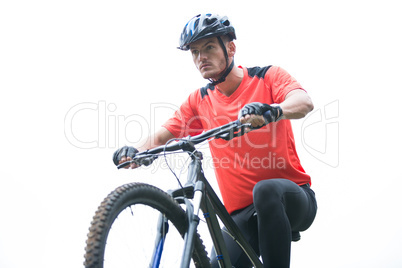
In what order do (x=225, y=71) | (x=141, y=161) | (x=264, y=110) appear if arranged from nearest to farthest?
(x=264, y=110)
(x=141, y=161)
(x=225, y=71)

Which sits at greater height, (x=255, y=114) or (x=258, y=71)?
(x=258, y=71)

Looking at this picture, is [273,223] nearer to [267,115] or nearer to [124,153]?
[267,115]

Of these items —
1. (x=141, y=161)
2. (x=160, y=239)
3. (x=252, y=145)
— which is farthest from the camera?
(x=252, y=145)

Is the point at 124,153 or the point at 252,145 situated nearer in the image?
the point at 124,153

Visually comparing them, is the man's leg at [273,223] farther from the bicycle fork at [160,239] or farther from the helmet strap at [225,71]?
the helmet strap at [225,71]

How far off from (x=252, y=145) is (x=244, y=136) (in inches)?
2.5

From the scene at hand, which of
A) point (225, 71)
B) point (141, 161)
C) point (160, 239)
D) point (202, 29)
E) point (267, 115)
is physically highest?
point (202, 29)

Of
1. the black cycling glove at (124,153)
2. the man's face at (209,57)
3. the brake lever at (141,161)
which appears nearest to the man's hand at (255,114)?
the brake lever at (141,161)

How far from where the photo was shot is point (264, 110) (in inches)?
60.9

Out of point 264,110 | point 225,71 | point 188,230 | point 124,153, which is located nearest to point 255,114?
Result: point 264,110

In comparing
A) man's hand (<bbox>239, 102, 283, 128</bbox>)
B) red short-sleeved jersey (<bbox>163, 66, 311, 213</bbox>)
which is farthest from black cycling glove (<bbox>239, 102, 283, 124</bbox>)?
red short-sleeved jersey (<bbox>163, 66, 311, 213</bbox>)

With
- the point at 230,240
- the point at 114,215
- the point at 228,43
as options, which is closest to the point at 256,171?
the point at 230,240

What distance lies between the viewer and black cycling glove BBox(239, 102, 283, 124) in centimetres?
150

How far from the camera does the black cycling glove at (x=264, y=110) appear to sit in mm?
1498
